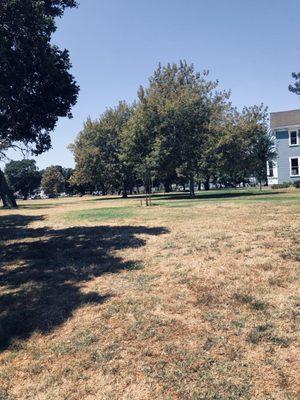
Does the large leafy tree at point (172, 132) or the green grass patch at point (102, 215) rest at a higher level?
the large leafy tree at point (172, 132)

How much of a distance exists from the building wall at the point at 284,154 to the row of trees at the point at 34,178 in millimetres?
78485

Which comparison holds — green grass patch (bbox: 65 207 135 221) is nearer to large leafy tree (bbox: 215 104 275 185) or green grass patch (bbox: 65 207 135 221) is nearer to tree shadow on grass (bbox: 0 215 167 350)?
tree shadow on grass (bbox: 0 215 167 350)

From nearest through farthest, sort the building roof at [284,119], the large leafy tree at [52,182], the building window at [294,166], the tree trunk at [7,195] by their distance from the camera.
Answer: the tree trunk at [7,195] < the building window at [294,166] < the building roof at [284,119] < the large leafy tree at [52,182]

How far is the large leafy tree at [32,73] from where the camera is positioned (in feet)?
39.9

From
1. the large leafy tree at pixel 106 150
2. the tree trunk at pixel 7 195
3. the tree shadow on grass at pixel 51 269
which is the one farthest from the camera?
the large leafy tree at pixel 106 150

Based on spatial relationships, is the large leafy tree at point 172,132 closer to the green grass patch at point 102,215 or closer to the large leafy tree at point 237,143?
the large leafy tree at point 237,143

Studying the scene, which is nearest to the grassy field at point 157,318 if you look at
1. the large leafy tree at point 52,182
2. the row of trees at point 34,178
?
the row of trees at point 34,178

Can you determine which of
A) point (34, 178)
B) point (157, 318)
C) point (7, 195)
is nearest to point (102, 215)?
point (157, 318)

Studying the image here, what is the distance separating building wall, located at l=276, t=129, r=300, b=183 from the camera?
152 feet

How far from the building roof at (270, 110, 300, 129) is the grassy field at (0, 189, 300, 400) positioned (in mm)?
→ 38850

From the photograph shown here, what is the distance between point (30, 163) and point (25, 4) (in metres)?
119

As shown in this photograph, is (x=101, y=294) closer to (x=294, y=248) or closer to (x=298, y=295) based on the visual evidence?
(x=298, y=295)

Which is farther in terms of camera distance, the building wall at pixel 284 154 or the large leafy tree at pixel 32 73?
the building wall at pixel 284 154

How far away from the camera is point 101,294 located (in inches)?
Answer: 305
